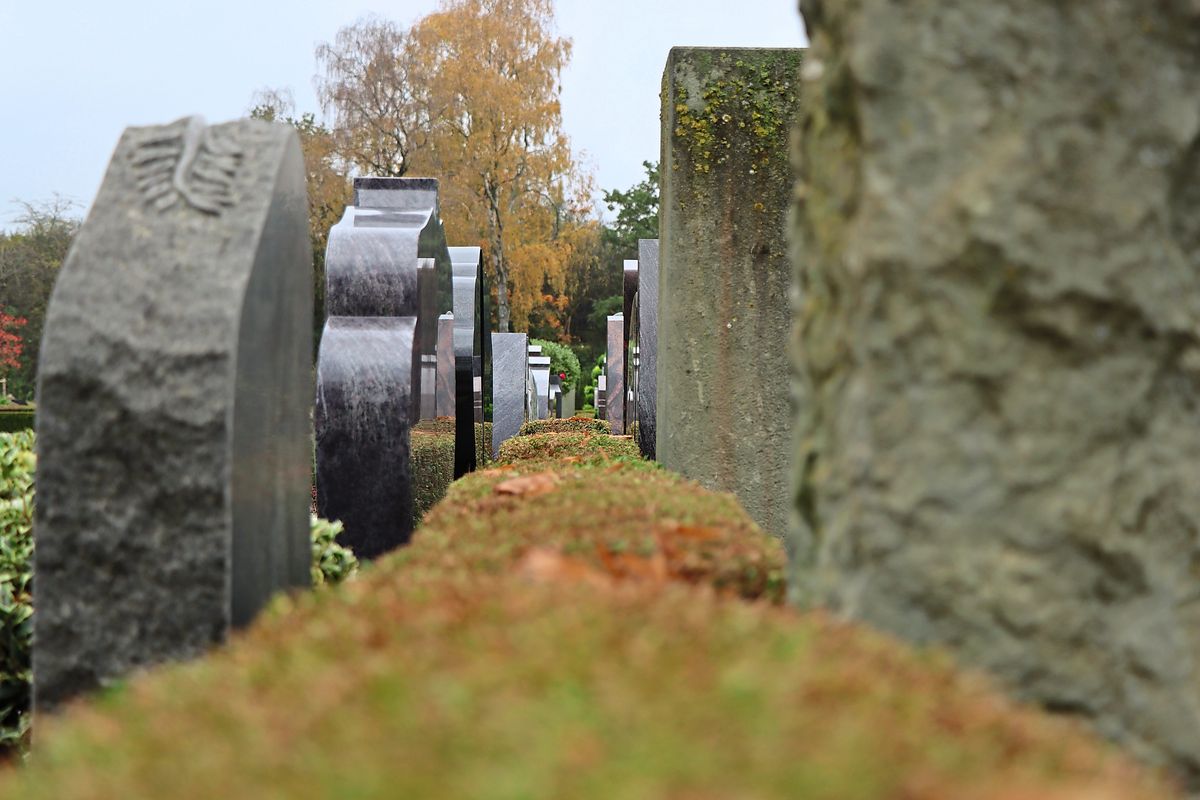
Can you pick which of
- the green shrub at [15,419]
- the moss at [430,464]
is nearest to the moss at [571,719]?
the moss at [430,464]

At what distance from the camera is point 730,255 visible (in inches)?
256

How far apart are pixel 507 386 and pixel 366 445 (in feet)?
36.2

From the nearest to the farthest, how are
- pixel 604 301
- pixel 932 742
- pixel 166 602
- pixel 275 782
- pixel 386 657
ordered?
pixel 275 782, pixel 932 742, pixel 386 657, pixel 166 602, pixel 604 301

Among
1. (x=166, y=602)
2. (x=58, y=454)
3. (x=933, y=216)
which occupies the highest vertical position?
(x=933, y=216)

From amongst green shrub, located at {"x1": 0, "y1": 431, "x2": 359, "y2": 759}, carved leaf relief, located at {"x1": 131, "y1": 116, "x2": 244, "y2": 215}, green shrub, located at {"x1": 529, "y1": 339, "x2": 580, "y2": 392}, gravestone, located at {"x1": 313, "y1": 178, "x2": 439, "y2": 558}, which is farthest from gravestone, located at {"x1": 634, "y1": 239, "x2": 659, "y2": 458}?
green shrub, located at {"x1": 529, "y1": 339, "x2": 580, "y2": 392}

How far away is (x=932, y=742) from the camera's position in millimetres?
1505

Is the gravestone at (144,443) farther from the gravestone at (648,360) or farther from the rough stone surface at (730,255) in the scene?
the gravestone at (648,360)

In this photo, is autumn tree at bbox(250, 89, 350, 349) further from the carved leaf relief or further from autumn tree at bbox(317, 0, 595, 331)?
the carved leaf relief

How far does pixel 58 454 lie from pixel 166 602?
0.42 meters

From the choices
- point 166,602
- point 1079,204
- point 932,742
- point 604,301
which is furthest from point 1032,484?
point 604,301

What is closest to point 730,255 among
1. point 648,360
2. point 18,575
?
point 18,575

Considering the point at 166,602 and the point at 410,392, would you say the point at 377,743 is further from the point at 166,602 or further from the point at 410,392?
the point at 410,392

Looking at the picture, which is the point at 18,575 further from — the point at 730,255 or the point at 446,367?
the point at 446,367

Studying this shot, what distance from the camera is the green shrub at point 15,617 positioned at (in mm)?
4289
